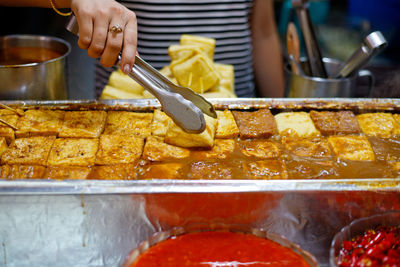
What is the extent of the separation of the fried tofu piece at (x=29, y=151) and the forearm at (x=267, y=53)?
231 cm

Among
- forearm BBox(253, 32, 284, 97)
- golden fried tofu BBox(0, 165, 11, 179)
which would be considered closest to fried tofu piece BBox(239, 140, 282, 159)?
golden fried tofu BBox(0, 165, 11, 179)

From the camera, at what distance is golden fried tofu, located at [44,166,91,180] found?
5.84 ft

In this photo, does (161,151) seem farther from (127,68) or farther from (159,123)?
(127,68)

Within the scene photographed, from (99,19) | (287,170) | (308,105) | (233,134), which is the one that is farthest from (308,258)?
(99,19)

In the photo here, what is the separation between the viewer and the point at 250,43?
11.8 feet

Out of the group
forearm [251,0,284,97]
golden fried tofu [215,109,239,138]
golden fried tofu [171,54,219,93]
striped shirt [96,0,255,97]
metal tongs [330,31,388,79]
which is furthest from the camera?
forearm [251,0,284,97]

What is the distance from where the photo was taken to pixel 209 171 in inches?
75.4

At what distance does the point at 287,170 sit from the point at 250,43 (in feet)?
Answer: 6.44

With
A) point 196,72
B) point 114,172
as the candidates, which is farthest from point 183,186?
point 196,72

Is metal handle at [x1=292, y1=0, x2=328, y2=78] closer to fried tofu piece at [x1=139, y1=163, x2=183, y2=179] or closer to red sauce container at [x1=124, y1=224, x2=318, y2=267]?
Answer: fried tofu piece at [x1=139, y1=163, x2=183, y2=179]

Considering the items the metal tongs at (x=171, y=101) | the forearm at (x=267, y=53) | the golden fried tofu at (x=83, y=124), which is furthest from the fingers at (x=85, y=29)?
the forearm at (x=267, y=53)

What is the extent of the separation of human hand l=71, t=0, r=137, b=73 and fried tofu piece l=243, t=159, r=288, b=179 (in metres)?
0.79

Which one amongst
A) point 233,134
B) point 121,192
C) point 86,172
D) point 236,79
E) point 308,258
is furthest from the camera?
point 236,79

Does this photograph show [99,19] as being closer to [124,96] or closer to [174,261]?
[124,96]
